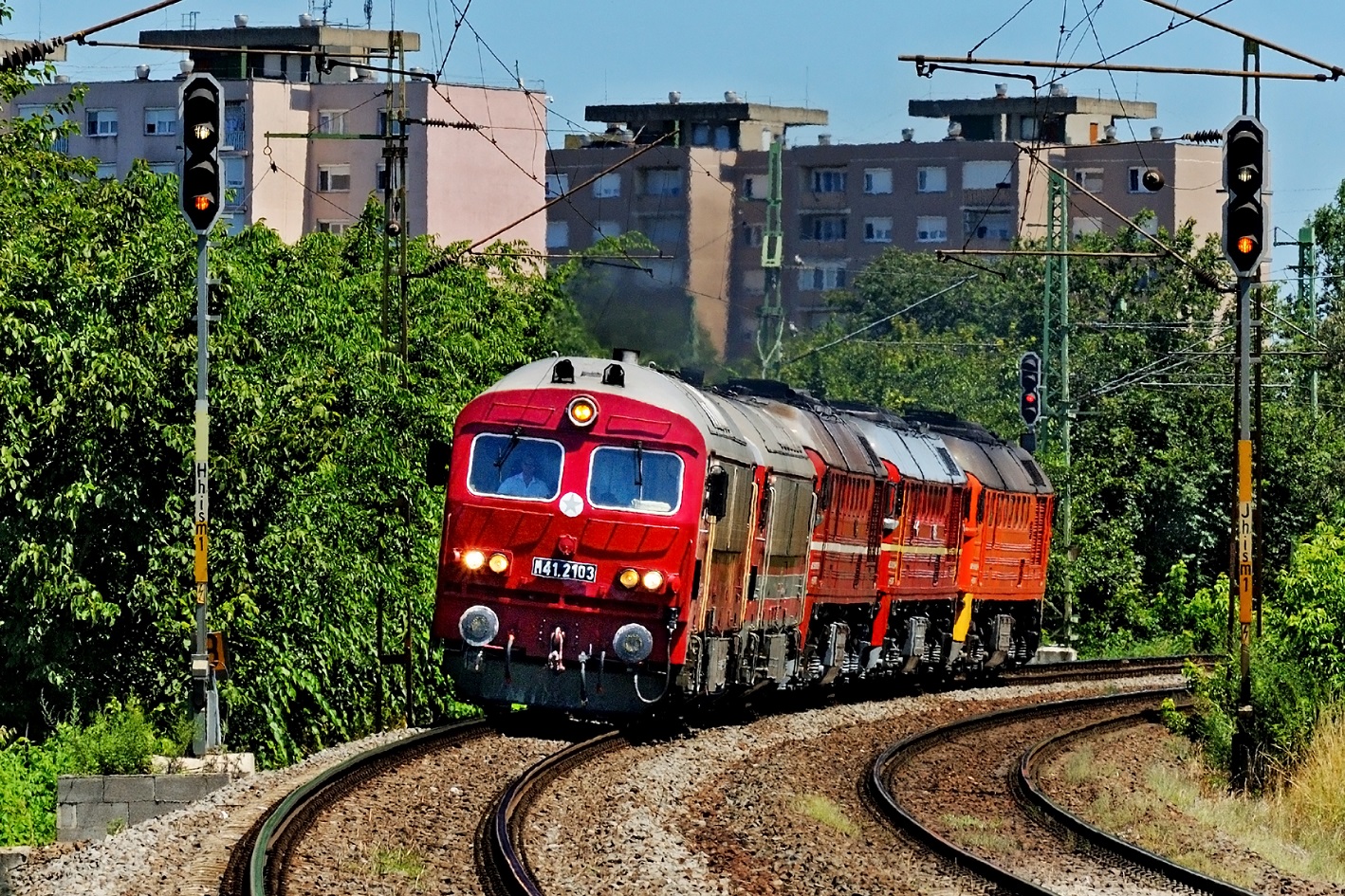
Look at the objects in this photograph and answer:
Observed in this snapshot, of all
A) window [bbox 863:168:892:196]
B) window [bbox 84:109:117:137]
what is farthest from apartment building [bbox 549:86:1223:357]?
window [bbox 84:109:117:137]

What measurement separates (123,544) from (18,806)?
13.1 feet

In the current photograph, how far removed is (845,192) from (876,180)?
5.85 ft

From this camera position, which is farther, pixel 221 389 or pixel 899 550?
pixel 899 550

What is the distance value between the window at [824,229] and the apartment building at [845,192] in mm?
71

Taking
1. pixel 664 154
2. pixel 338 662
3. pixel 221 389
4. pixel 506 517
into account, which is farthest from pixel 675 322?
pixel 664 154

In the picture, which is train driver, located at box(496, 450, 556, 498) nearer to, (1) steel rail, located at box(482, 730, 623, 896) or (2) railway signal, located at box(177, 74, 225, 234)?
(1) steel rail, located at box(482, 730, 623, 896)

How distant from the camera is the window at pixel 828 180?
4397 inches

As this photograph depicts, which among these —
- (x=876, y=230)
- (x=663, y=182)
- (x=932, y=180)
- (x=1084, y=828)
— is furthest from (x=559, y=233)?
(x=1084, y=828)

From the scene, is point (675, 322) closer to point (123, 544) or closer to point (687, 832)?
point (123, 544)

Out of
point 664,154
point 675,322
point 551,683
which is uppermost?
point 664,154

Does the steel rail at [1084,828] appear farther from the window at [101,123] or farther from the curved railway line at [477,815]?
the window at [101,123]

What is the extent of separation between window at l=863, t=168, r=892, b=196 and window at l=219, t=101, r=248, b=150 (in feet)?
120

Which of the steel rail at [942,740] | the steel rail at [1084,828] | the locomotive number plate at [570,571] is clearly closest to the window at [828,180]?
the steel rail at [942,740]

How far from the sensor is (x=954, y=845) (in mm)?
15789
